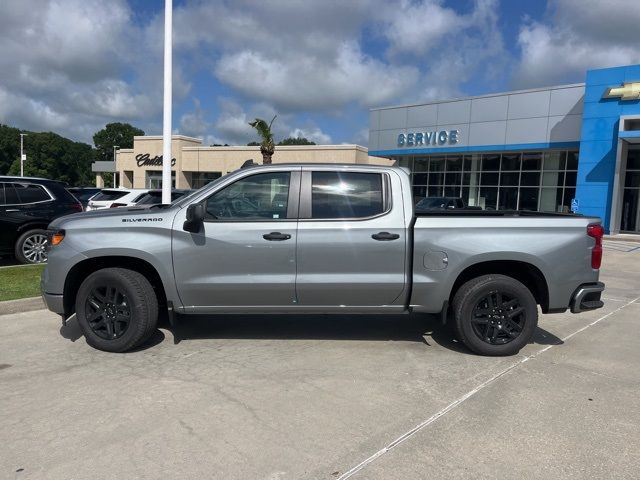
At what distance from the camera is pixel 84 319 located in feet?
16.5

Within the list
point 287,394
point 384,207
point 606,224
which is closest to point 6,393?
point 287,394

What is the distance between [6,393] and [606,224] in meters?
25.4

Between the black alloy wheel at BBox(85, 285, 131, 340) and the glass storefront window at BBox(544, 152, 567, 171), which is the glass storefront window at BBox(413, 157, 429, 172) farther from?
the black alloy wheel at BBox(85, 285, 131, 340)

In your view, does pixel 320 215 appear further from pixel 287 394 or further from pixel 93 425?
pixel 93 425

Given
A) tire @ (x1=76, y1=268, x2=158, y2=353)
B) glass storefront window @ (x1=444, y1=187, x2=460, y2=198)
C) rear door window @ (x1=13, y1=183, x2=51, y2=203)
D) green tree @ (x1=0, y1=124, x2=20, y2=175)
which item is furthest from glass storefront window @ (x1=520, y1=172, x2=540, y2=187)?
green tree @ (x1=0, y1=124, x2=20, y2=175)

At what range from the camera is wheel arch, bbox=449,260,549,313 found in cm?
514

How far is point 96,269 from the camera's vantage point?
520cm

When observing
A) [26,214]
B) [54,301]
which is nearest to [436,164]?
[26,214]

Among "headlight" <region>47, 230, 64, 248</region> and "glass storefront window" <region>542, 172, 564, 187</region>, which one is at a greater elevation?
"glass storefront window" <region>542, 172, 564, 187</region>

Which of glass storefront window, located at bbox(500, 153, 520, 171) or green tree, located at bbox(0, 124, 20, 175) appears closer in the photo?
glass storefront window, located at bbox(500, 153, 520, 171)

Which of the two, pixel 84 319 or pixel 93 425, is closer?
pixel 93 425

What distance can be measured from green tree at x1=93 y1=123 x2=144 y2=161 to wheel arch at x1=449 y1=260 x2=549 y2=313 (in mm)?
133248

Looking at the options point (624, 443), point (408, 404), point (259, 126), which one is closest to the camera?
point (624, 443)

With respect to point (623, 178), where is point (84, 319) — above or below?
below
